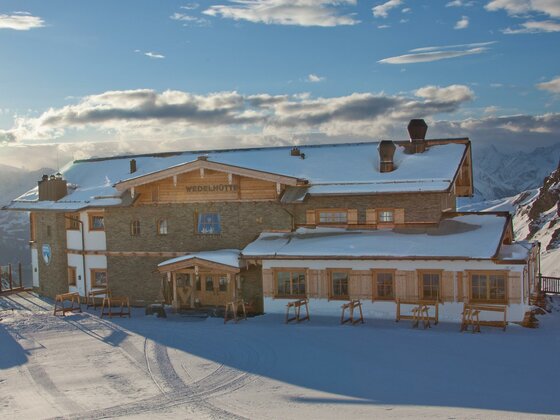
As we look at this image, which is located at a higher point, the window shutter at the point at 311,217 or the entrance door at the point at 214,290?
the window shutter at the point at 311,217

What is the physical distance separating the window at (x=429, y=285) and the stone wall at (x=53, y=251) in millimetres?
18506

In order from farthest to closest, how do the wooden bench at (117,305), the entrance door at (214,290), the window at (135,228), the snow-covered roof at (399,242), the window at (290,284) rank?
1. the window at (135,228)
2. the entrance door at (214,290)
3. the wooden bench at (117,305)
4. the window at (290,284)
5. the snow-covered roof at (399,242)

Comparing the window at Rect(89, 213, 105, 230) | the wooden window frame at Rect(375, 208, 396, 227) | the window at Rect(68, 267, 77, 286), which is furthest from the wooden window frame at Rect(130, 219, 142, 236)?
the wooden window frame at Rect(375, 208, 396, 227)

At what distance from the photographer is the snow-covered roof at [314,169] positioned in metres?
26.5

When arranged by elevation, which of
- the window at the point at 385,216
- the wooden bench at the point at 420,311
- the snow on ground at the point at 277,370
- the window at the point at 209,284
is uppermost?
the window at the point at 385,216

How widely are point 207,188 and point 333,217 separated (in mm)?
5697

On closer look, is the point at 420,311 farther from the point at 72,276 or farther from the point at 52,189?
the point at 52,189

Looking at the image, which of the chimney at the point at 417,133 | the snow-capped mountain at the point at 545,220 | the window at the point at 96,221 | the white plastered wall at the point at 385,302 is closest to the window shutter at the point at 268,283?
the white plastered wall at the point at 385,302

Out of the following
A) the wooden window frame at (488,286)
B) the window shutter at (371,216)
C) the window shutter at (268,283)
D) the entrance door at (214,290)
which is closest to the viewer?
the wooden window frame at (488,286)

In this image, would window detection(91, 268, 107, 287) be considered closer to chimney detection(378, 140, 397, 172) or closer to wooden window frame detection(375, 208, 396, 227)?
wooden window frame detection(375, 208, 396, 227)

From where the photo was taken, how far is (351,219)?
26781 millimetres

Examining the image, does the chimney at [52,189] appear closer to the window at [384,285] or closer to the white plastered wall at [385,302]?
the white plastered wall at [385,302]

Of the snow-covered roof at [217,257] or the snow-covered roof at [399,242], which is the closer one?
the snow-covered roof at [399,242]

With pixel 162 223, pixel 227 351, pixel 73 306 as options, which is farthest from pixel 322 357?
pixel 73 306
